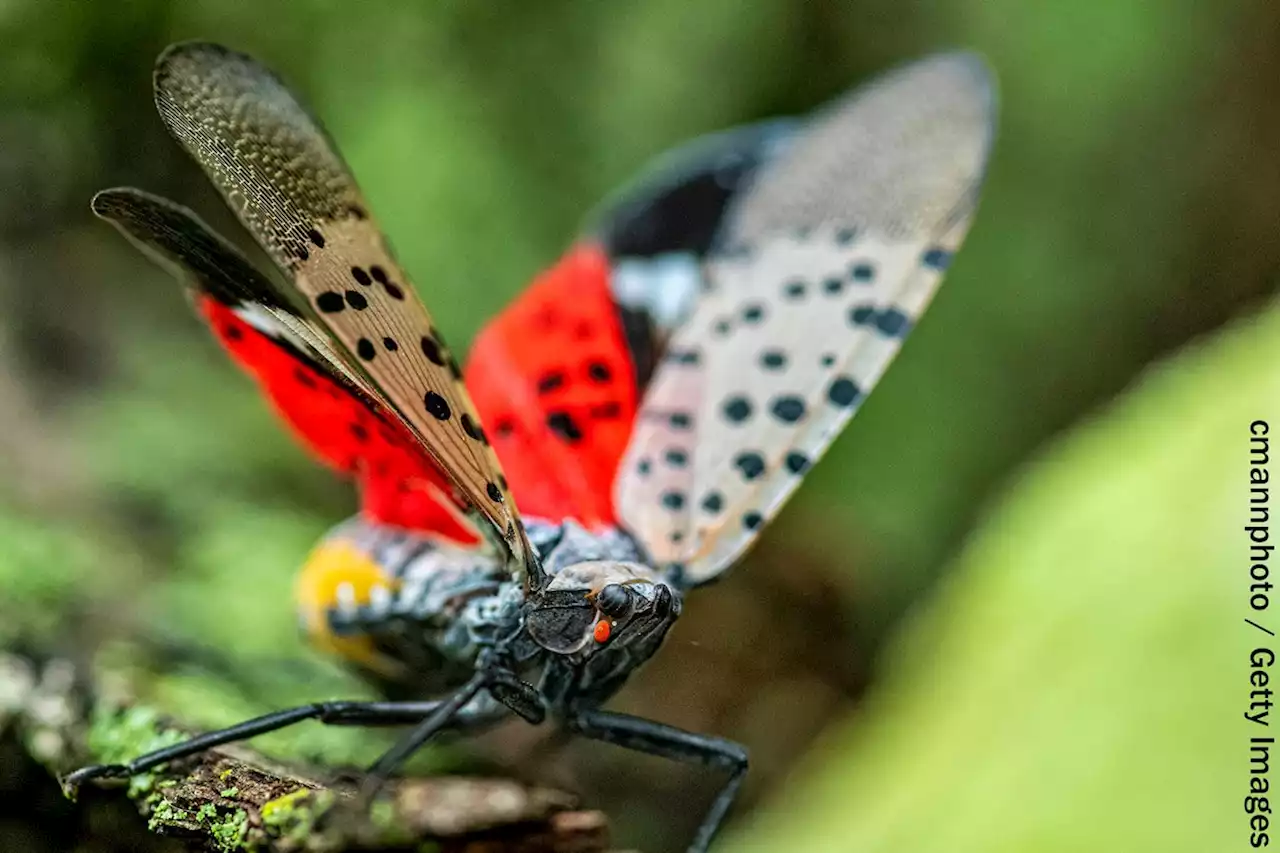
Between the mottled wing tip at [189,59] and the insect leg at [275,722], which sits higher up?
the mottled wing tip at [189,59]

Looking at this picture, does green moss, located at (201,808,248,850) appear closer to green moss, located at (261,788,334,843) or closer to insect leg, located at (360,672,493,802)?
green moss, located at (261,788,334,843)

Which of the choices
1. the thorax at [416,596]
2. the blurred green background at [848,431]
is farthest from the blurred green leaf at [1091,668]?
the thorax at [416,596]

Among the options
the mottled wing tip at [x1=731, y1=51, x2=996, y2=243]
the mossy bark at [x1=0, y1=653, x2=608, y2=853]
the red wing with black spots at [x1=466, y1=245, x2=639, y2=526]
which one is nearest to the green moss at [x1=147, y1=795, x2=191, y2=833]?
the mossy bark at [x1=0, y1=653, x2=608, y2=853]

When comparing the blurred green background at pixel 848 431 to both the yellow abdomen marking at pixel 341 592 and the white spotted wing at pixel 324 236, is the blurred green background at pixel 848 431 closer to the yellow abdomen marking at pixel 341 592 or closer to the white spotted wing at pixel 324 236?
the yellow abdomen marking at pixel 341 592

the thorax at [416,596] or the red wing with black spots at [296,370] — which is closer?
the red wing with black spots at [296,370]

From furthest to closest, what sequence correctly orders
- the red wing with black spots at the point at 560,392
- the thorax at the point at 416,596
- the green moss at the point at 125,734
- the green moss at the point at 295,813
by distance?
the red wing with black spots at the point at 560,392
the thorax at the point at 416,596
the green moss at the point at 125,734
the green moss at the point at 295,813

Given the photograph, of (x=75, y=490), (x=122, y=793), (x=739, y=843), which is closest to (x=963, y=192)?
(x=739, y=843)

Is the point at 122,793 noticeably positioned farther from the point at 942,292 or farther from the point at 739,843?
the point at 942,292
